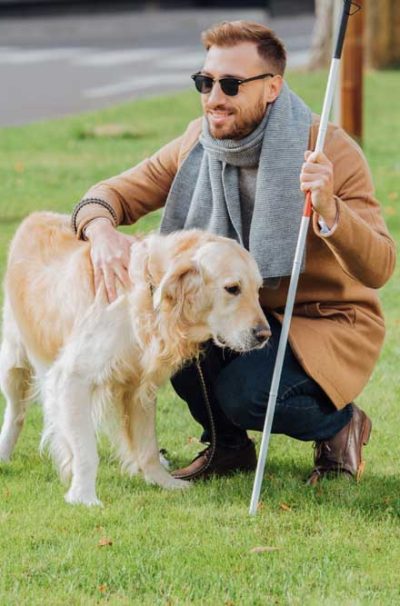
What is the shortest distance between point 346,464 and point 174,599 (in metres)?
1.50

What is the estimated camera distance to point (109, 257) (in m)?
5.08

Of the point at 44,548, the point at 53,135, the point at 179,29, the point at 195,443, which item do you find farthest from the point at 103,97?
the point at 44,548

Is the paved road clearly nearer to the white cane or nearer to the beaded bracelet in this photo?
the beaded bracelet

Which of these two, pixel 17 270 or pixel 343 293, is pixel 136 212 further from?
pixel 343 293

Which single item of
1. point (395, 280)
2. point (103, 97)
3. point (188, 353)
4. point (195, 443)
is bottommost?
point (103, 97)

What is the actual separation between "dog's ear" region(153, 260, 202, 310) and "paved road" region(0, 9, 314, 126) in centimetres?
1179

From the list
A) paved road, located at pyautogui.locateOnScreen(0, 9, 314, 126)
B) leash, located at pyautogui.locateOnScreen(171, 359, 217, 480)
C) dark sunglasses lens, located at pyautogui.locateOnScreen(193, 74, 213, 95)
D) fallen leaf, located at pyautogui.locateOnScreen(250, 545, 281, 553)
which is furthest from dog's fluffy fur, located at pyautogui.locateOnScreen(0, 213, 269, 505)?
paved road, located at pyautogui.locateOnScreen(0, 9, 314, 126)

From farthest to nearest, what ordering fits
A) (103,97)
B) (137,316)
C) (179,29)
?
1. (179,29)
2. (103,97)
3. (137,316)

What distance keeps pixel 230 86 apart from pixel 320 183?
24.3 inches

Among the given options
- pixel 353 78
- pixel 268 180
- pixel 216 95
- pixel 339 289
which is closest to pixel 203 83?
pixel 216 95

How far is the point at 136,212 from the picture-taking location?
5707 mm

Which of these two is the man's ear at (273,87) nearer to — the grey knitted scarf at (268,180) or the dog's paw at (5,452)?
the grey knitted scarf at (268,180)

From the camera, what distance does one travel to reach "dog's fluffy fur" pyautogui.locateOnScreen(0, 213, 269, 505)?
487 cm

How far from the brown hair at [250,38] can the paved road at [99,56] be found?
1146 cm
